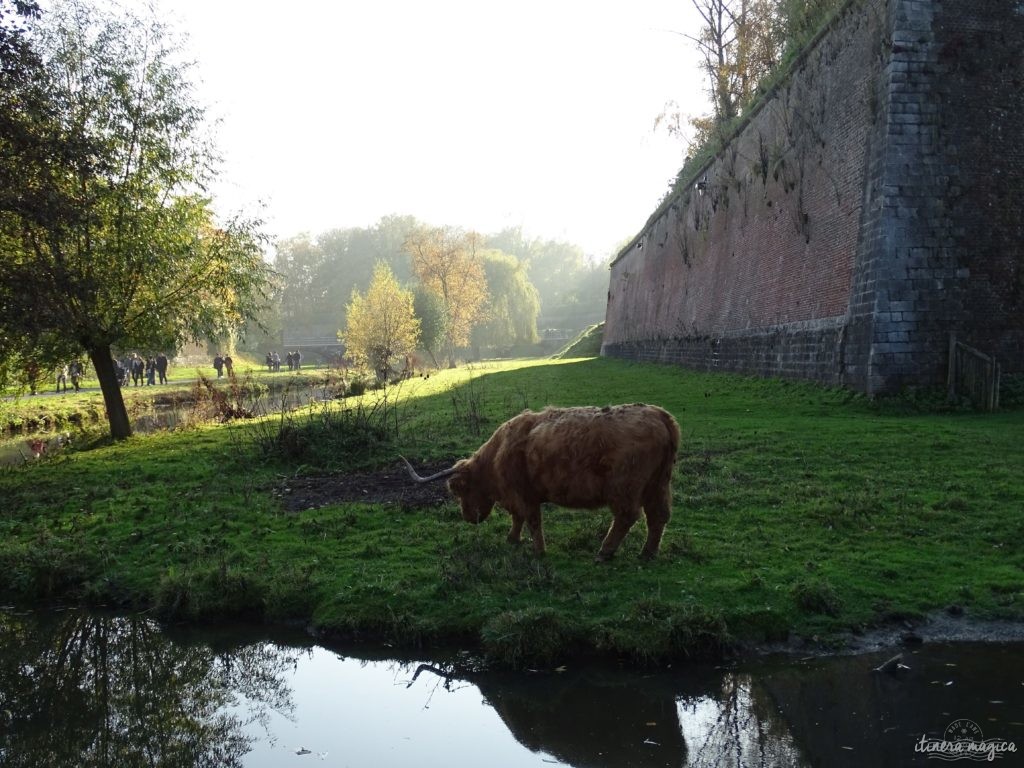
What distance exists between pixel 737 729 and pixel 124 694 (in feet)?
15.4

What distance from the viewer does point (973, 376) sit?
15406 millimetres

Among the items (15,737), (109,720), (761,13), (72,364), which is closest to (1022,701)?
(109,720)

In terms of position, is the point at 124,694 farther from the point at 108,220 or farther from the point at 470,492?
the point at 108,220

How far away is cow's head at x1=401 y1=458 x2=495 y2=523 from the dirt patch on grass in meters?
1.26

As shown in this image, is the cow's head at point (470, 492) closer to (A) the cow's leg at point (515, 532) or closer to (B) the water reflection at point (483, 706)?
(A) the cow's leg at point (515, 532)

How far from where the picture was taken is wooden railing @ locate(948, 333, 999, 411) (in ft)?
49.5

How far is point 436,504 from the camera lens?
33.4ft

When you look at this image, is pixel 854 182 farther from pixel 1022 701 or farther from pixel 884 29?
pixel 1022 701

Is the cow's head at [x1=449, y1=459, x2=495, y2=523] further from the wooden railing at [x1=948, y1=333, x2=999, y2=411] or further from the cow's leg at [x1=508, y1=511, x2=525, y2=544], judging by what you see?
the wooden railing at [x1=948, y1=333, x2=999, y2=411]

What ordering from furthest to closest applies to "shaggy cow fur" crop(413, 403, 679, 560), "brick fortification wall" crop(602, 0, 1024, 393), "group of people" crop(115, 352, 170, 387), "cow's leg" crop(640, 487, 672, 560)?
"group of people" crop(115, 352, 170, 387), "brick fortification wall" crop(602, 0, 1024, 393), "cow's leg" crop(640, 487, 672, 560), "shaggy cow fur" crop(413, 403, 679, 560)

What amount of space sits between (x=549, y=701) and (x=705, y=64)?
36304 millimetres

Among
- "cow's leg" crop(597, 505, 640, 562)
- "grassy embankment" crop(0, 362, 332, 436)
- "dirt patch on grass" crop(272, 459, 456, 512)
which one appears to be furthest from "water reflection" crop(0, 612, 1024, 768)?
"grassy embankment" crop(0, 362, 332, 436)

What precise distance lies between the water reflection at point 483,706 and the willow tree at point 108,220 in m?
A: 8.56

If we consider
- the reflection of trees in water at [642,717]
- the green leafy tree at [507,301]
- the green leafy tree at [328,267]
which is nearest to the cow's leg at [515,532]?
the reflection of trees in water at [642,717]
